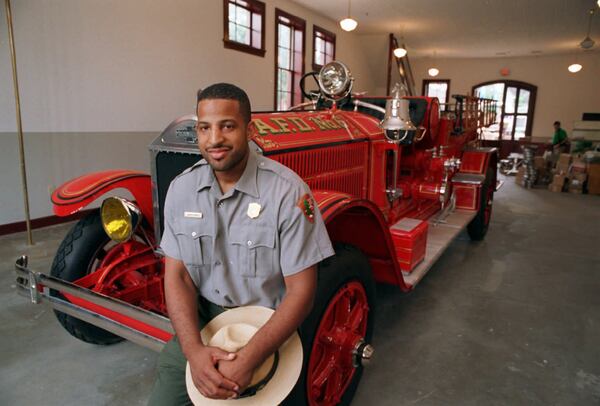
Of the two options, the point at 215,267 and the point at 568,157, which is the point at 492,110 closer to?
the point at 568,157

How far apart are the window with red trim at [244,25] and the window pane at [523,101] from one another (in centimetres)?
1153

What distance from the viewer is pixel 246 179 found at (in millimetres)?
1400

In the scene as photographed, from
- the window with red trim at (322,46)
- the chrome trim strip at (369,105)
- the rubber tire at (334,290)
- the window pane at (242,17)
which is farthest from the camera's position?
the window with red trim at (322,46)

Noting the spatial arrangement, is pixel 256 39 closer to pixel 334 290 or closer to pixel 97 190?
pixel 97 190

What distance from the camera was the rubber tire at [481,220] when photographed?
4926 mm

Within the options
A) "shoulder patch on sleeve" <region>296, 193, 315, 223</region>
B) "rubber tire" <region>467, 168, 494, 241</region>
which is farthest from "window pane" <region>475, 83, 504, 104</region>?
"shoulder patch on sleeve" <region>296, 193, 315, 223</region>

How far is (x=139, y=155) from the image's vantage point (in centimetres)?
626

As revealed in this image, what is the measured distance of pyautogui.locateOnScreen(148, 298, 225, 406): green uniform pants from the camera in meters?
1.46

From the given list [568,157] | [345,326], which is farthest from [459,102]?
[568,157]

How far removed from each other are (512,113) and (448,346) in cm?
1573

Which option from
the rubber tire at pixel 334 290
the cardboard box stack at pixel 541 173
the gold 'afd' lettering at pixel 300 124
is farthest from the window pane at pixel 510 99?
the rubber tire at pixel 334 290

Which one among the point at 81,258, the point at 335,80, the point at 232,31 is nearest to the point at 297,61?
the point at 232,31

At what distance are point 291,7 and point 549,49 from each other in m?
9.75

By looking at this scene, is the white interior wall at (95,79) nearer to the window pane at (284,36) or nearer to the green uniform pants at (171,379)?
the window pane at (284,36)
